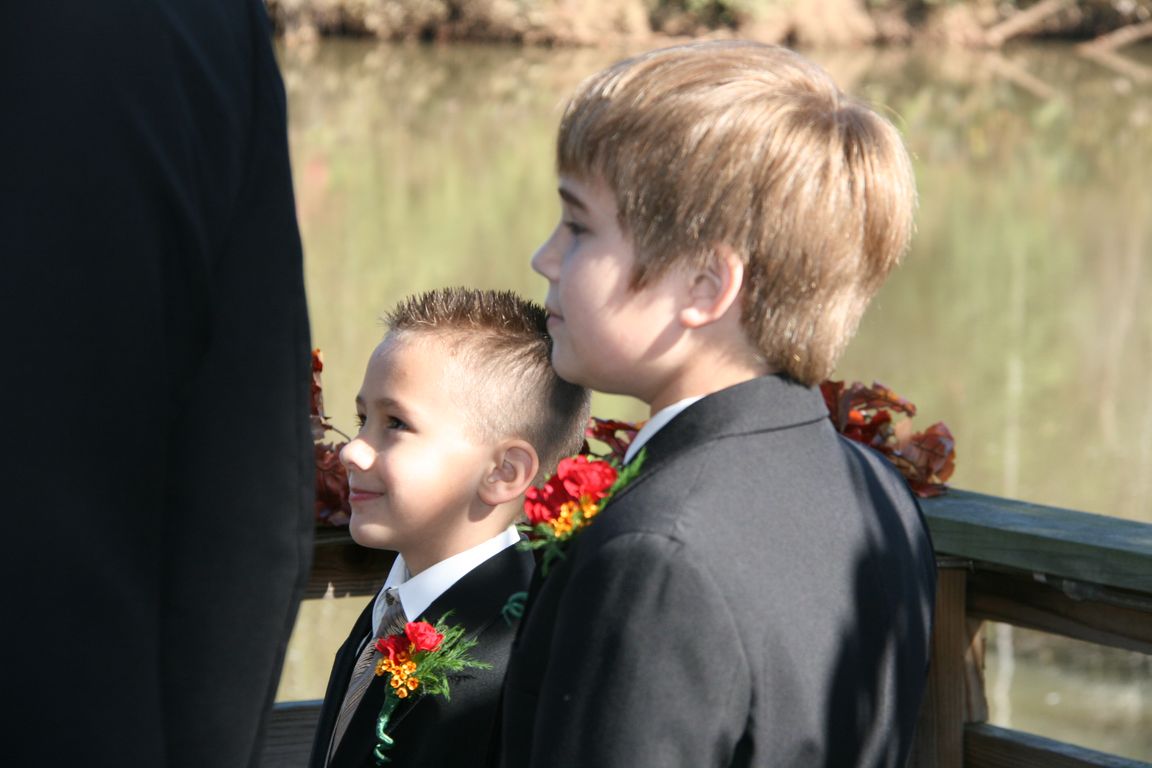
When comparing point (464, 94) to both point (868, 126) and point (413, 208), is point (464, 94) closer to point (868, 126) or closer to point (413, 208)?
point (413, 208)

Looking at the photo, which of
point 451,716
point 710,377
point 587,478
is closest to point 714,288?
point 710,377

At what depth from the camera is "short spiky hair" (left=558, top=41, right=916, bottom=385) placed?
1519 mm

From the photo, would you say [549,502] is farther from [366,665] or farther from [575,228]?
[366,665]

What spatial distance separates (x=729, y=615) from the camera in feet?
4.57

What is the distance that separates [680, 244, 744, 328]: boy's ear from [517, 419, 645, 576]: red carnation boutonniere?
0.45 ft

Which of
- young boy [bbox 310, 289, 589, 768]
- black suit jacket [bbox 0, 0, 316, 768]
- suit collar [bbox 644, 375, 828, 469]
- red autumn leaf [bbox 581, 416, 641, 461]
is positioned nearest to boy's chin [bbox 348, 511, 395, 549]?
young boy [bbox 310, 289, 589, 768]

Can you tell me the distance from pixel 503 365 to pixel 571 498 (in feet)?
2.41

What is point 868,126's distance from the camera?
158 cm

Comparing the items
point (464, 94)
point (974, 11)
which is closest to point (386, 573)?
point (464, 94)

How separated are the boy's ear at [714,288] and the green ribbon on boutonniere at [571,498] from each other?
Result: 0.44 ft

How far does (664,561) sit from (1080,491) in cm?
781

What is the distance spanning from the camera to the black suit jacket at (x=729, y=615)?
1384mm

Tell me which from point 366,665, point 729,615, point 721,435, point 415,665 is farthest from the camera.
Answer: point 366,665

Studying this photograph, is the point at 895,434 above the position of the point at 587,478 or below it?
below
